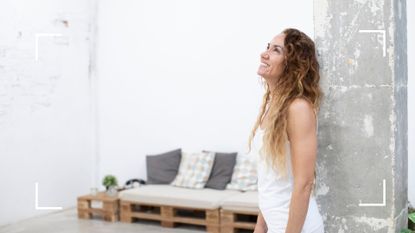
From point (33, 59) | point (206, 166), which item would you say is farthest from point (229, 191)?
point (33, 59)

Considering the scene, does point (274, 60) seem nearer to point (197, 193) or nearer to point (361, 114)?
point (361, 114)

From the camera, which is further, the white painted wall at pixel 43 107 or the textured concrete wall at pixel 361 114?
the white painted wall at pixel 43 107

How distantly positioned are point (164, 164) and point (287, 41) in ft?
14.0

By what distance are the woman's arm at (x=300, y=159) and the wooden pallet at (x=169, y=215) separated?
330cm

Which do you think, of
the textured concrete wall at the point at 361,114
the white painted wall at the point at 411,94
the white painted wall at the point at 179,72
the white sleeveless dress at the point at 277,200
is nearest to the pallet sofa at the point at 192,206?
the white painted wall at the point at 179,72

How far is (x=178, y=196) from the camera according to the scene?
16.9 ft

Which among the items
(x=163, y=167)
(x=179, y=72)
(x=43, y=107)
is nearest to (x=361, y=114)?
(x=163, y=167)

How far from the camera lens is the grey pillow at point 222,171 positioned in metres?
5.51

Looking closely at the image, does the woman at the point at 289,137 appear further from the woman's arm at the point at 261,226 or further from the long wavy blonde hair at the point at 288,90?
the woman's arm at the point at 261,226

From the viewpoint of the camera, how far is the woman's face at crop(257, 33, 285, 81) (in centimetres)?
181

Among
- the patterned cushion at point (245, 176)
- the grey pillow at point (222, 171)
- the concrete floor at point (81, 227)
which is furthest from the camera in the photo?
the grey pillow at point (222, 171)

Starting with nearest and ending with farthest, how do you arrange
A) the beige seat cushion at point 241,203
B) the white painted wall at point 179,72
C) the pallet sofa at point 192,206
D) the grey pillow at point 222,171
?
the beige seat cushion at point 241,203 → the pallet sofa at point 192,206 → the grey pillow at point 222,171 → the white painted wall at point 179,72

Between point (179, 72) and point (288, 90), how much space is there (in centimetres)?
439

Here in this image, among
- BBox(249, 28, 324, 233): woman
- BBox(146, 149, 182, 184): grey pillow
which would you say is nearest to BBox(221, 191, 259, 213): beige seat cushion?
BBox(146, 149, 182, 184): grey pillow
